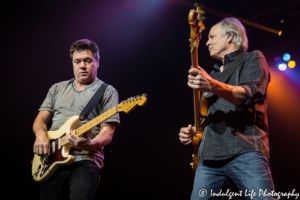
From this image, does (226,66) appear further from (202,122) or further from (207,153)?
(207,153)

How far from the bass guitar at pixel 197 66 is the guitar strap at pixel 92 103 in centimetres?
122

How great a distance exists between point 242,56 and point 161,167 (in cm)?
514

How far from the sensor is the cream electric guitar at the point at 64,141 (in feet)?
8.57

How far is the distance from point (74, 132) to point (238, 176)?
1.74 metres

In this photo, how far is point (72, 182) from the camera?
8.25 feet

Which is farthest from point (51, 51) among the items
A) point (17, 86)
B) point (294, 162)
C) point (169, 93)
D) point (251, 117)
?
point (294, 162)

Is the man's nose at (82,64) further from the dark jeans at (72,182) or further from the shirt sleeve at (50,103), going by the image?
the dark jeans at (72,182)

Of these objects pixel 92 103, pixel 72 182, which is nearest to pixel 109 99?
pixel 92 103

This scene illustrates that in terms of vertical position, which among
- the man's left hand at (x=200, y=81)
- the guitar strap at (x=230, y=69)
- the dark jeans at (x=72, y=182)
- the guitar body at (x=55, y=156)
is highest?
the guitar strap at (x=230, y=69)

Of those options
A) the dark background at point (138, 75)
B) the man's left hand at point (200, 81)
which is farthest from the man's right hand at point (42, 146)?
the dark background at point (138, 75)

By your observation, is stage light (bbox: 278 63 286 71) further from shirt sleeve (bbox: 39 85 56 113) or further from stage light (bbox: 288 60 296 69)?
shirt sleeve (bbox: 39 85 56 113)

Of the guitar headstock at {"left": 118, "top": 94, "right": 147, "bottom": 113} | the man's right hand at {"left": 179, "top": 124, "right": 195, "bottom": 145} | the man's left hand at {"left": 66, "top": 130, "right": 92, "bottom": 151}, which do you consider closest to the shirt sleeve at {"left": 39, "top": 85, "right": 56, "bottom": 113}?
the man's left hand at {"left": 66, "top": 130, "right": 92, "bottom": 151}

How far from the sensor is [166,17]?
6496 mm

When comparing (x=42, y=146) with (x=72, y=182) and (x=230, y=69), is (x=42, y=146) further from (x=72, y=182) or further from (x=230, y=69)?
(x=230, y=69)
